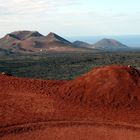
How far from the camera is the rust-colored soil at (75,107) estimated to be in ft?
101

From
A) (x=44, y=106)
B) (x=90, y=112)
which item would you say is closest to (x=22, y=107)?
(x=44, y=106)

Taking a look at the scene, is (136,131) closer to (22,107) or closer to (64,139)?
(64,139)

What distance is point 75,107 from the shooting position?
117 ft

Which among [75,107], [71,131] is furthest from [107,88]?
[71,131]

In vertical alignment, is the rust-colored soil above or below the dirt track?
above

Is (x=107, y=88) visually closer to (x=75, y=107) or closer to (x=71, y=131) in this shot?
(x=75, y=107)

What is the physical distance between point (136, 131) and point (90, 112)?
188 inches

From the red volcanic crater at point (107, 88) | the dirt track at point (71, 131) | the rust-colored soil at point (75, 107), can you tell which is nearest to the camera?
the dirt track at point (71, 131)

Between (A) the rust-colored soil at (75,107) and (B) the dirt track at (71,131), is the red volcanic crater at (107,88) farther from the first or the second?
(B) the dirt track at (71,131)

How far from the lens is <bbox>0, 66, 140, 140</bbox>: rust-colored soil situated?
3069 cm

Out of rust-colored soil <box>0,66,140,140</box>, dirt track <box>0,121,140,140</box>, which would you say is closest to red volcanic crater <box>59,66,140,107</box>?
rust-colored soil <box>0,66,140,140</box>

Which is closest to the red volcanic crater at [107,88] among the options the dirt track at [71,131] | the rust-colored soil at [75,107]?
the rust-colored soil at [75,107]

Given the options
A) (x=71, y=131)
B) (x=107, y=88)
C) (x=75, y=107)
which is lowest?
(x=71, y=131)

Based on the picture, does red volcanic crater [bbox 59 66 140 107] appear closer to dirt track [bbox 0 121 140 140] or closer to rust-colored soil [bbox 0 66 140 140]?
rust-colored soil [bbox 0 66 140 140]
